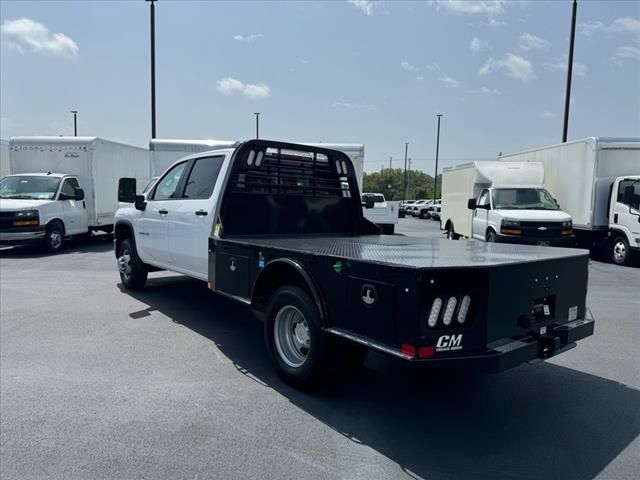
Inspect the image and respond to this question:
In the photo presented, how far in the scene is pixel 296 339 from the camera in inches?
175

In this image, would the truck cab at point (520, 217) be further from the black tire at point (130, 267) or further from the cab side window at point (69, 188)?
the cab side window at point (69, 188)

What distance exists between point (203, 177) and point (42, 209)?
852 centimetres

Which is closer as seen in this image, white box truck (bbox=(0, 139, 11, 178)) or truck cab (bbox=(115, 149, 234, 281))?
truck cab (bbox=(115, 149, 234, 281))

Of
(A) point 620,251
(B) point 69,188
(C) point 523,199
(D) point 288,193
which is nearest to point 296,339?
(D) point 288,193

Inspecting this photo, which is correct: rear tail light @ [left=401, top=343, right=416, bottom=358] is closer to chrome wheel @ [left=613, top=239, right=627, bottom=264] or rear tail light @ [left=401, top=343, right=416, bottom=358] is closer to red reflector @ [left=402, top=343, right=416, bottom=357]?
red reflector @ [left=402, top=343, right=416, bottom=357]

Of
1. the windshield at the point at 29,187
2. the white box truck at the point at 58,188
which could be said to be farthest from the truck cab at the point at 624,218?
the windshield at the point at 29,187

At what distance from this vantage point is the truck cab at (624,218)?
12.3 m

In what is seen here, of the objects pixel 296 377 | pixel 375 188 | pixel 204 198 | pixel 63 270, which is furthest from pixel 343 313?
pixel 375 188

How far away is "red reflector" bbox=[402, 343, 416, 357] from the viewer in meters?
3.10

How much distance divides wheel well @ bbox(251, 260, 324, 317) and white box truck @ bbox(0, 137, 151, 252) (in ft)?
33.9

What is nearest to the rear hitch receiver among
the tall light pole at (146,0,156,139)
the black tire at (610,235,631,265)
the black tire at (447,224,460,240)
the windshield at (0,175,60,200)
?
the black tire at (610,235,631,265)

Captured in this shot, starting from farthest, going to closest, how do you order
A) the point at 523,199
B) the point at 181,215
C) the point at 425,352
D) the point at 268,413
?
1. the point at 523,199
2. the point at 181,215
3. the point at 268,413
4. the point at 425,352

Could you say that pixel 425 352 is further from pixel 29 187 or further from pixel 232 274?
pixel 29 187

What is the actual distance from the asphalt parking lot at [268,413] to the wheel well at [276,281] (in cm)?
68
